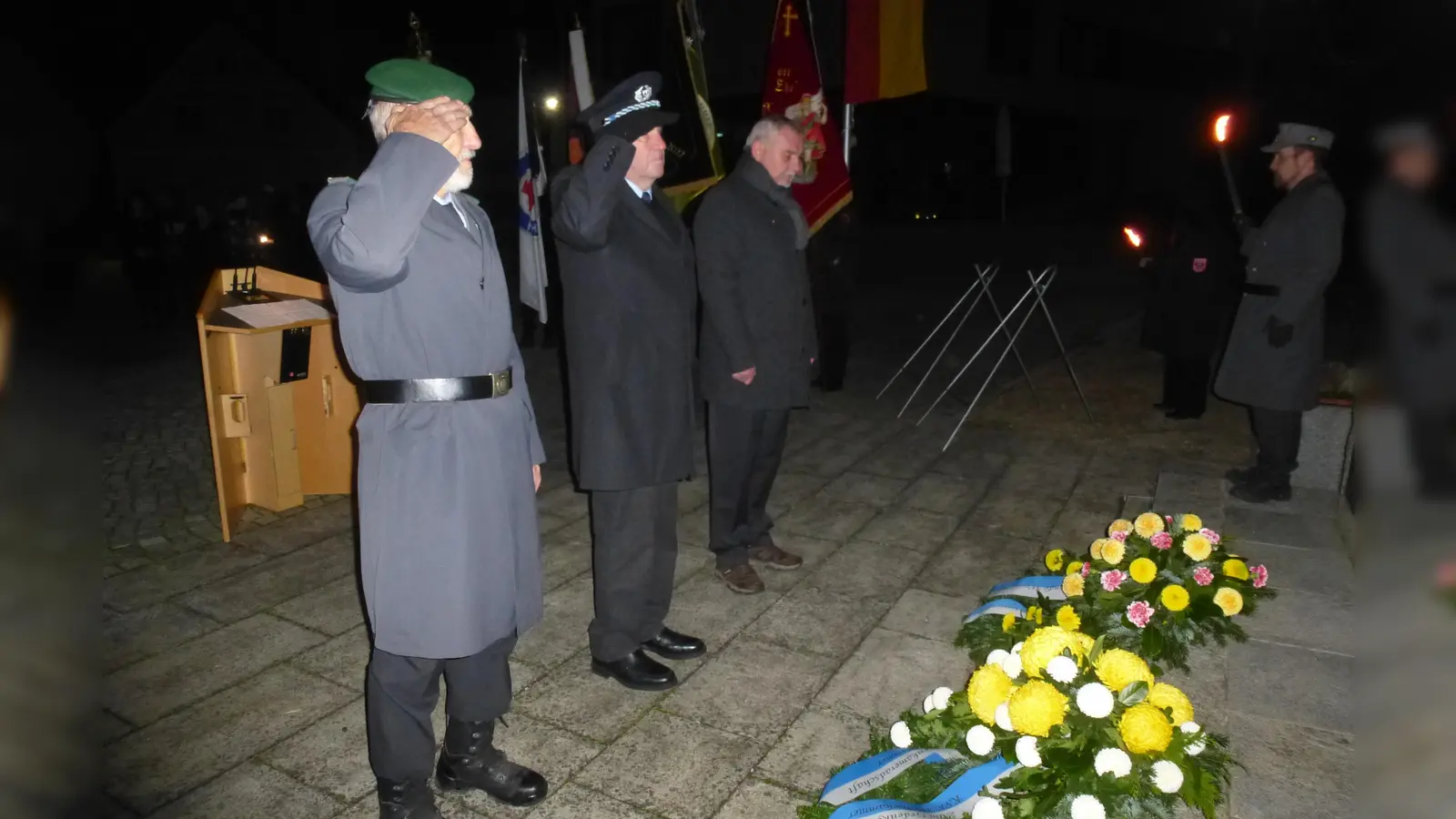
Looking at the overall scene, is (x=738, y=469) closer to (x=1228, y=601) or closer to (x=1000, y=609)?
(x=1000, y=609)

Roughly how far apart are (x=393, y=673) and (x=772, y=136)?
8.15 ft

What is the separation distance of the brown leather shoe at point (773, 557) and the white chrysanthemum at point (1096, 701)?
2143mm

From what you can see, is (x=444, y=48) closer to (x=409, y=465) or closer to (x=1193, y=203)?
(x=1193, y=203)

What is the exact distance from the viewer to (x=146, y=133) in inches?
1410

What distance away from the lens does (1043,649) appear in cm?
221

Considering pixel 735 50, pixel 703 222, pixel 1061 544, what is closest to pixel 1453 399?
pixel 703 222

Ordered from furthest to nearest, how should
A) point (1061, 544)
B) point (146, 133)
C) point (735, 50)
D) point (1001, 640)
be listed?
point (146, 133) < point (735, 50) < point (1061, 544) < point (1001, 640)

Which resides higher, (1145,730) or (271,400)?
(271,400)

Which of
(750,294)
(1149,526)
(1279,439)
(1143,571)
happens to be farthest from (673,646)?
A: (1279,439)

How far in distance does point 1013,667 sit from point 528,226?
5.25 metres

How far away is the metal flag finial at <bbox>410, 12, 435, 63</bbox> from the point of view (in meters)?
4.70

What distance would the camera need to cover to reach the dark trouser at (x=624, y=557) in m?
2.99

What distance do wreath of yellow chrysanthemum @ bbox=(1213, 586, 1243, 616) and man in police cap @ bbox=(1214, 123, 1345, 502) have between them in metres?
1.84

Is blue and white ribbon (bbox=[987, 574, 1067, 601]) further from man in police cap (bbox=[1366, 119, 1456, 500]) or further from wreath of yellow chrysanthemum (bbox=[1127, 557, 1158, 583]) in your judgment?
man in police cap (bbox=[1366, 119, 1456, 500])
